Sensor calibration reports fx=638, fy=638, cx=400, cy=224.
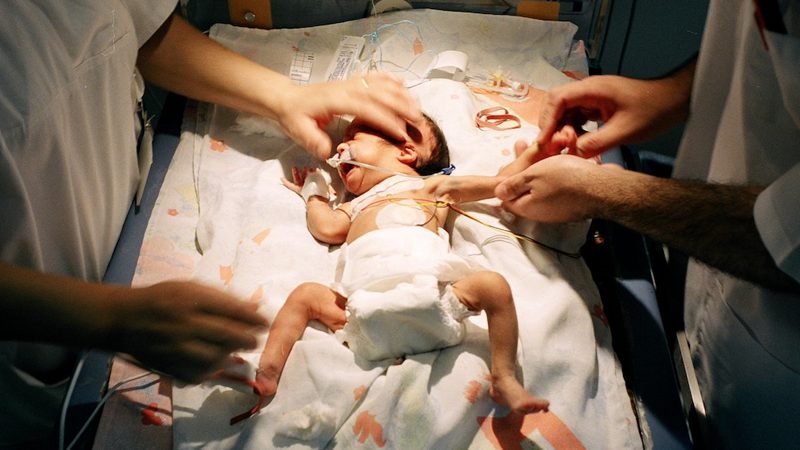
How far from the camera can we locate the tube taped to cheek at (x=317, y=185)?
1738mm

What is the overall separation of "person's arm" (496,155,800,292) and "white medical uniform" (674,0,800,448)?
72 mm

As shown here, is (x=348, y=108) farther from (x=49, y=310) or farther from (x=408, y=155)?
(x=49, y=310)

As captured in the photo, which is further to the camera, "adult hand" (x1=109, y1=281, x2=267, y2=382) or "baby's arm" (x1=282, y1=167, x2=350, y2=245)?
"baby's arm" (x1=282, y1=167, x2=350, y2=245)

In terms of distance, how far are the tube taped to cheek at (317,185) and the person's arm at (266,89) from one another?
7cm

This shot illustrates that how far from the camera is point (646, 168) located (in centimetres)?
218

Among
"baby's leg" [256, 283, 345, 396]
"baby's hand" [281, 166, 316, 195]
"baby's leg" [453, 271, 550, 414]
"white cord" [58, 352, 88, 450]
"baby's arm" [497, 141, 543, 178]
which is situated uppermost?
"baby's arm" [497, 141, 543, 178]

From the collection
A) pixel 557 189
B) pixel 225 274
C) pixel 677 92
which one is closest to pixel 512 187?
pixel 557 189

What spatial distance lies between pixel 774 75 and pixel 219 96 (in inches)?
→ 55.1

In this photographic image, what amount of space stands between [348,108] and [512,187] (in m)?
0.51

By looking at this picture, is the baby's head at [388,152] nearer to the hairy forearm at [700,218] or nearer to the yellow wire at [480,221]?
the yellow wire at [480,221]

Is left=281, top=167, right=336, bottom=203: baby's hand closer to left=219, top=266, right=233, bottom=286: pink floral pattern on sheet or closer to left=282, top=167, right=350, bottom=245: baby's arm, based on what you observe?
left=282, top=167, right=350, bottom=245: baby's arm

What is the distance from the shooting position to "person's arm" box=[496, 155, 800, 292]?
1.12m

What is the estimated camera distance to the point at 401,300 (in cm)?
130

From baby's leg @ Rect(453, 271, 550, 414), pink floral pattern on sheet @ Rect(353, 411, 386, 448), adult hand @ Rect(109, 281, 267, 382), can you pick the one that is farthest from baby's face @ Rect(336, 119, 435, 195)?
adult hand @ Rect(109, 281, 267, 382)
